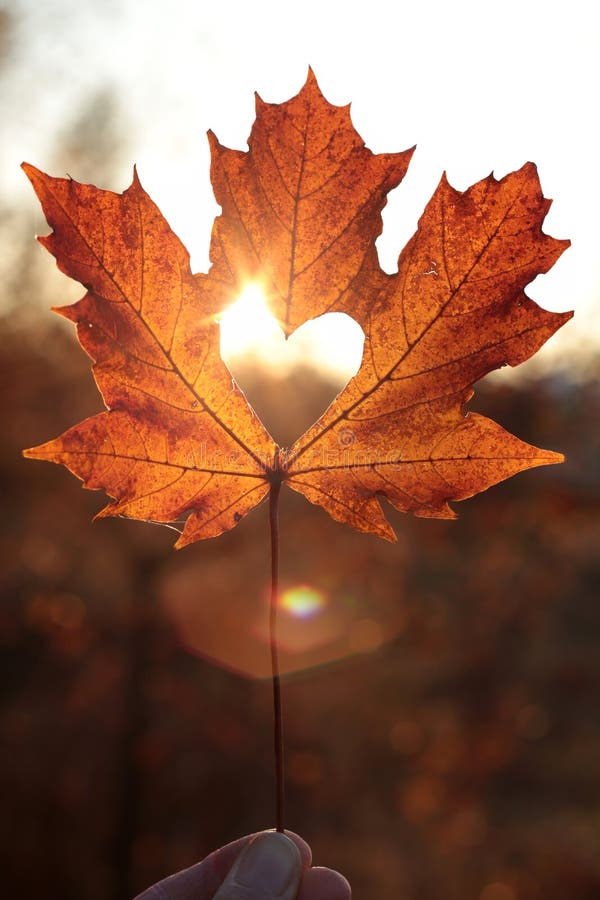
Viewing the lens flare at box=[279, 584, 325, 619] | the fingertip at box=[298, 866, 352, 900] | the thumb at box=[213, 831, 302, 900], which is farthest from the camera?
the lens flare at box=[279, 584, 325, 619]

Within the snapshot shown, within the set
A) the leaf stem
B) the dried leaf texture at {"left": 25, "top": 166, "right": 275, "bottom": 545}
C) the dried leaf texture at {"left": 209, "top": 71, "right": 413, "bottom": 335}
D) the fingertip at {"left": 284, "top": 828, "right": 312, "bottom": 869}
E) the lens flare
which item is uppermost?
the dried leaf texture at {"left": 209, "top": 71, "right": 413, "bottom": 335}

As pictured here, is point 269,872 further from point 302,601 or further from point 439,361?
point 302,601

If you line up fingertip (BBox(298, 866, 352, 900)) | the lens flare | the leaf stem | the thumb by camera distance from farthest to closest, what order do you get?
the lens flare, fingertip (BBox(298, 866, 352, 900)), the thumb, the leaf stem

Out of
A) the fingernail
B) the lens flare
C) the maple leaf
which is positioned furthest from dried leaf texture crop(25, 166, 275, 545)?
the lens flare

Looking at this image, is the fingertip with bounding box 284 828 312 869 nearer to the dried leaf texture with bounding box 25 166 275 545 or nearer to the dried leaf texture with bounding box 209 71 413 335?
the dried leaf texture with bounding box 25 166 275 545

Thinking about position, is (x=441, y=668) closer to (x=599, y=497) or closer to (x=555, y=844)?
(x=555, y=844)

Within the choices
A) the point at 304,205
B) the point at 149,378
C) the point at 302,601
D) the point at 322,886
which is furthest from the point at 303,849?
the point at 302,601

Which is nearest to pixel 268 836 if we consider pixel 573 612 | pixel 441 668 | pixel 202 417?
pixel 202 417

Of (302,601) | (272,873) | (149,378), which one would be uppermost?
(149,378)
